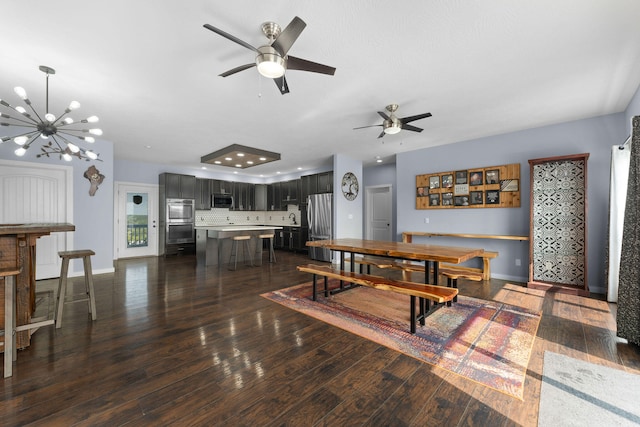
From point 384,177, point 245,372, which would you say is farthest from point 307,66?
point 384,177

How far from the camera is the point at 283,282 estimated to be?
14.6ft

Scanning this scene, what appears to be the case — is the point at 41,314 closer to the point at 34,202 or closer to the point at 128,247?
the point at 34,202

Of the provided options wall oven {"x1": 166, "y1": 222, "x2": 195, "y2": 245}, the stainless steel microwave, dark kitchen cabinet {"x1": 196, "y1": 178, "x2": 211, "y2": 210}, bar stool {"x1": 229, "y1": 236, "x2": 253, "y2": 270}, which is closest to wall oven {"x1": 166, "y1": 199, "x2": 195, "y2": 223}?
wall oven {"x1": 166, "y1": 222, "x2": 195, "y2": 245}

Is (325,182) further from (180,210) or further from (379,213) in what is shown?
(180,210)

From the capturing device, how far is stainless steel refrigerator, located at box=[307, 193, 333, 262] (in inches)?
263

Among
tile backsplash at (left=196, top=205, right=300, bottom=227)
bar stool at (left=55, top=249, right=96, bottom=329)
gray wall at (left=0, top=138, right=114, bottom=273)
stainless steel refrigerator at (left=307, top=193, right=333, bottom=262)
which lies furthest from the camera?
tile backsplash at (left=196, top=205, right=300, bottom=227)

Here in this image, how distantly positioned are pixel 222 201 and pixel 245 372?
733 cm

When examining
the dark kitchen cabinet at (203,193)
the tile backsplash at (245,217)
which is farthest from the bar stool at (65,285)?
the tile backsplash at (245,217)

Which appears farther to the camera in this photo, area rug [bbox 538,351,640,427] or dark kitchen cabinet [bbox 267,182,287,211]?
dark kitchen cabinet [bbox 267,182,287,211]

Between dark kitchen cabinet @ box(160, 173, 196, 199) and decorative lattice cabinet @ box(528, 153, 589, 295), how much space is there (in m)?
8.03

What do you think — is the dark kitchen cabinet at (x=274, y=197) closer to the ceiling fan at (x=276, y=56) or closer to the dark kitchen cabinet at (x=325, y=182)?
the dark kitchen cabinet at (x=325, y=182)

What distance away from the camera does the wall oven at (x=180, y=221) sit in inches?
290

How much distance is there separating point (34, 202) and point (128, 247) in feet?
9.44

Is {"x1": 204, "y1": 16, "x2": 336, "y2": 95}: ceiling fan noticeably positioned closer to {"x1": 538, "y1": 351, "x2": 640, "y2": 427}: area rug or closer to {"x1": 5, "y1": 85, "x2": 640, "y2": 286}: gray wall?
{"x1": 538, "y1": 351, "x2": 640, "y2": 427}: area rug
